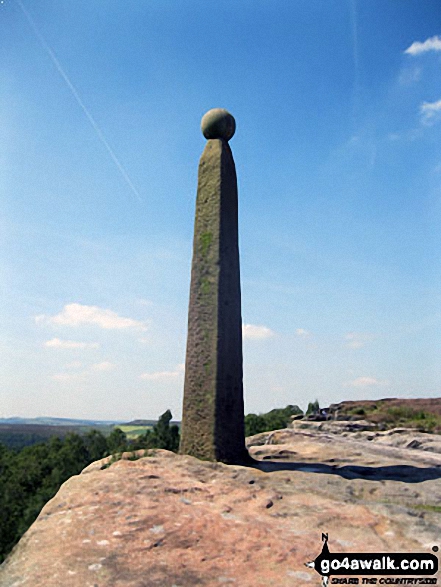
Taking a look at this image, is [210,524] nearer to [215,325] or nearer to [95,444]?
[215,325]

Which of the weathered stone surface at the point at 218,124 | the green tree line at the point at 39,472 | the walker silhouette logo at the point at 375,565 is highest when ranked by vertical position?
the weathered stone surface at the point at 218,124

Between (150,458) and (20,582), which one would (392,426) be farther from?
(20,582)

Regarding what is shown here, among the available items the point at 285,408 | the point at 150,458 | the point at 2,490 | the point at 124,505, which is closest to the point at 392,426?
the point at 150,458

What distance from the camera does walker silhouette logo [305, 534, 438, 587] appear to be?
2.55m

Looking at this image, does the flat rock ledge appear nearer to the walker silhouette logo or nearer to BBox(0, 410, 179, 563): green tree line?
the walker silhouette logo

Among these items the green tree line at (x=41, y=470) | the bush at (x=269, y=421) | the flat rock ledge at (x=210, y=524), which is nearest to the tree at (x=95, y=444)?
the green tree line at (x=41, y=470)

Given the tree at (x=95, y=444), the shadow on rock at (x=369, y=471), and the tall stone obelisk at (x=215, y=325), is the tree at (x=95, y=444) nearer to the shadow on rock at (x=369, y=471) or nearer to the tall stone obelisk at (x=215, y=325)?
the tall stone obelisk at (x=215, y=325)

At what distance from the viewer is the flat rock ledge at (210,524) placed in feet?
8.63

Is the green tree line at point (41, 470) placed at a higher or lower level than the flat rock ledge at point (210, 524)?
lower

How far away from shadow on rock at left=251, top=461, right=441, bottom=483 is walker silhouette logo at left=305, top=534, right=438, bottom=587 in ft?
7.64

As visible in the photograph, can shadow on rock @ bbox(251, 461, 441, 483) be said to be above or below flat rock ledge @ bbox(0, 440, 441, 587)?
above

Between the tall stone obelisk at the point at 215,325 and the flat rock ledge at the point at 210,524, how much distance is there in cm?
67

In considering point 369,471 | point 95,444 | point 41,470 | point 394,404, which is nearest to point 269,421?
point 394,404

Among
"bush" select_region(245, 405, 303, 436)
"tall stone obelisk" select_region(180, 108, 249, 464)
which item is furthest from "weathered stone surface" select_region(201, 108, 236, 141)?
"bush" select_region(245, 405, 303, 436)
